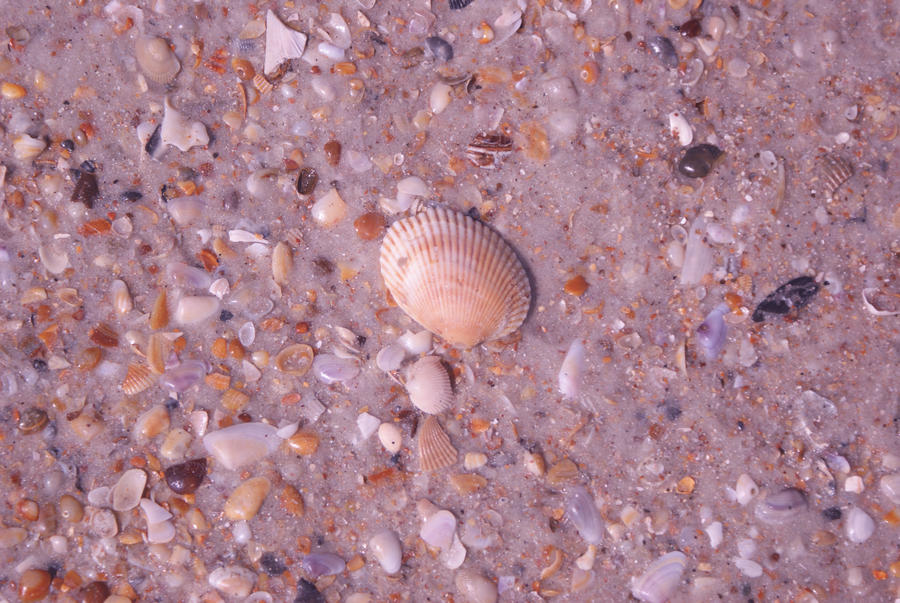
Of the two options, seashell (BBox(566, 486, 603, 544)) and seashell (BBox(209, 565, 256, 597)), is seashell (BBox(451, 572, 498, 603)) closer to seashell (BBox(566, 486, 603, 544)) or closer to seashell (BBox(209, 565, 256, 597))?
seashell (BBox(566, 486, 603, 544))

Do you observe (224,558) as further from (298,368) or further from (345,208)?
(345,208)

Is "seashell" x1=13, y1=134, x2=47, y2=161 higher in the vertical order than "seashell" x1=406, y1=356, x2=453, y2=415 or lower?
higher

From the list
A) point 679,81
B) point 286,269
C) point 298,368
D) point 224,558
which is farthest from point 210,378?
point 679,81

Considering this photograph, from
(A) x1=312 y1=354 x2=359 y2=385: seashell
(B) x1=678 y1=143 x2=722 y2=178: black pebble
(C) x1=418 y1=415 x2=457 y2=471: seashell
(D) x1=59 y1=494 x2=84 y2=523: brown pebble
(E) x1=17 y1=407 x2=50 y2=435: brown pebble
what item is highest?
(B) x1=678 y1=143 x2=722 y2=178: black pebble

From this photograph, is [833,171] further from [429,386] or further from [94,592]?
[94,592]

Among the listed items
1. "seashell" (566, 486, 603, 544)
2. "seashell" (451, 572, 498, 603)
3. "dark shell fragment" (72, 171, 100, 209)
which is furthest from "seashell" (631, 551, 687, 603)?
"dark shell fragment" (72, 171, 100, 209)

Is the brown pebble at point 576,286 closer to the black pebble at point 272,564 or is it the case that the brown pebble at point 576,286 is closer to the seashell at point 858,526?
the seashell at point 858,526
